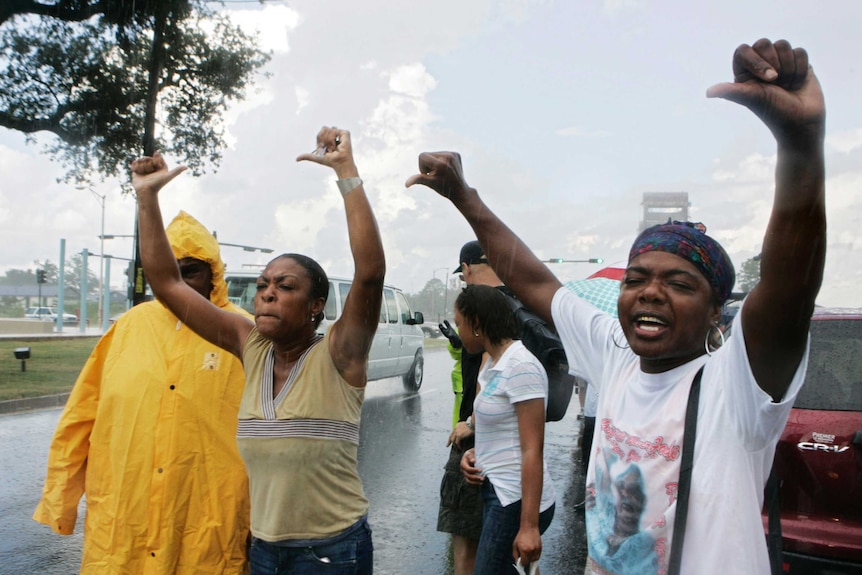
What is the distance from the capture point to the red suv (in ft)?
10.8

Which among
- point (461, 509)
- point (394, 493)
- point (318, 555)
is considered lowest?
point (394, 493)

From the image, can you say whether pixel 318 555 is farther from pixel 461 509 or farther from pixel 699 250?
pixel 699 250

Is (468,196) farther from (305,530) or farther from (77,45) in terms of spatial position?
(77,45)

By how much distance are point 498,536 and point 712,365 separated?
A: 5.14 ft

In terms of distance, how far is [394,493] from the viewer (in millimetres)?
6594

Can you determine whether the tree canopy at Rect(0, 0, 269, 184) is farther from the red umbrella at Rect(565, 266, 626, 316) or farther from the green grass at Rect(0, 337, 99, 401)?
the red umbrella at Rect(565, 266, 626, 316)

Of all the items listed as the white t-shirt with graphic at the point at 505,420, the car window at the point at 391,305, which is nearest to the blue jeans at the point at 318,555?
the white t-shirt with graphic at the point at 505,420

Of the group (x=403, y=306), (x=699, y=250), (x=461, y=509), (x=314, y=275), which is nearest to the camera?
(x=699, y=250)

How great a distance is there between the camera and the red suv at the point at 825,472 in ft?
10.8

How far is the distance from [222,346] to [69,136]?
14532 mm

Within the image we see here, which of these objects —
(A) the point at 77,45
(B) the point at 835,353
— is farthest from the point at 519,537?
(A) the point at 77,45

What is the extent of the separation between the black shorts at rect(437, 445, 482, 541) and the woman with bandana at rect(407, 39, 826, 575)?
154 centimetres

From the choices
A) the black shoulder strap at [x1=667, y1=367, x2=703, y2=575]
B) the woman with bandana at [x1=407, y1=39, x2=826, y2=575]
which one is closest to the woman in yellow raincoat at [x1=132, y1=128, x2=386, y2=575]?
the woman with bandana at [x1=407, y1=39, x2=826, y2=575]

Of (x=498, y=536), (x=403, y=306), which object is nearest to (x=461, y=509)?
(x=498, y=536)
